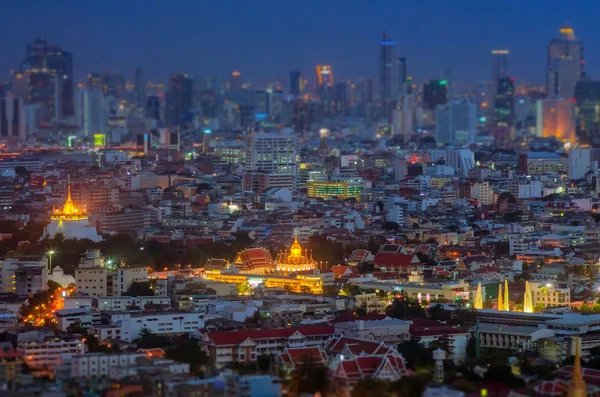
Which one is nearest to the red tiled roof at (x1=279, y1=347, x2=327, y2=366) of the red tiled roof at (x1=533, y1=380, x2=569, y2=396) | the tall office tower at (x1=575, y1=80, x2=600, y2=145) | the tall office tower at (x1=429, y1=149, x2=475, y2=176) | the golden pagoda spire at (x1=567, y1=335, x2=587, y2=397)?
the red tiled roof at (x1=533, y1=380, x2=569, y2=396)

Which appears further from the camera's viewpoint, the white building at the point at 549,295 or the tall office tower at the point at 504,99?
the tall office tower at the point at 504,99

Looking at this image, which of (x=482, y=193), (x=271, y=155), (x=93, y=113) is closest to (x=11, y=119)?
(x=93, y=113)

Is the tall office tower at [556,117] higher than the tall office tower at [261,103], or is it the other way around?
the tall office tower at [261,103]

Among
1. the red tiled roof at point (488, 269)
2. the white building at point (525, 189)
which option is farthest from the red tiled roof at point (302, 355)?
the white building at point (525, 189)

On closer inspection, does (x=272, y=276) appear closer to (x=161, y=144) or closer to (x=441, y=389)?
(x=441, y=389)

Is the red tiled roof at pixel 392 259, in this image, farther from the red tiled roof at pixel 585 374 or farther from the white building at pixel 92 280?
the red tiled roof at pixel 585 374

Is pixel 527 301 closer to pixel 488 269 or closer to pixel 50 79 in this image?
pixel 488 269

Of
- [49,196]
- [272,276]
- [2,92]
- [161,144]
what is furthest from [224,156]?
[272,276]
